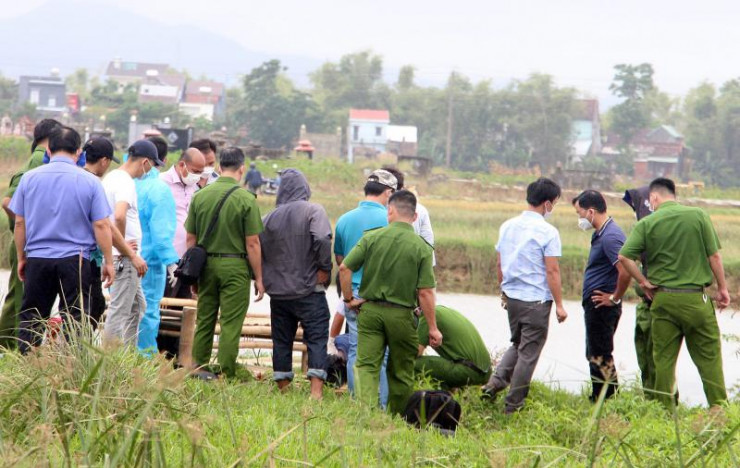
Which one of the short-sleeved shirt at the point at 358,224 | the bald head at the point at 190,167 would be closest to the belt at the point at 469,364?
the short-sleeved shirt at the point at 358,224

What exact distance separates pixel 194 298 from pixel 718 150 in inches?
Answer: 3952

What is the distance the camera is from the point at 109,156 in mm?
7410

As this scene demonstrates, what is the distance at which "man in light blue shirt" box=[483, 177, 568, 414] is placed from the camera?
7.75 metres

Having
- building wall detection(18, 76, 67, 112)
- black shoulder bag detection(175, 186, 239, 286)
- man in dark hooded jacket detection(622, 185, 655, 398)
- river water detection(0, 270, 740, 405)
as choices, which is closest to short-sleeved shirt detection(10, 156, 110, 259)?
black shoulder bag detection(175, 186, 239, 286)

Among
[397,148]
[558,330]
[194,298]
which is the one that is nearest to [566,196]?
[558,330]

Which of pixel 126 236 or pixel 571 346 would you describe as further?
pixel 571 346

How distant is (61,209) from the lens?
6.75 metres

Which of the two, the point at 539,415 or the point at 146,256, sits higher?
the point at 146,256

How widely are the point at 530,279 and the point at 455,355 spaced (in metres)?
0.83

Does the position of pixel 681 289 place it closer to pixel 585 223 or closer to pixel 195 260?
pixel 585 223

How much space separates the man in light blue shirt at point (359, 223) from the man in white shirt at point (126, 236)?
4.50 feet

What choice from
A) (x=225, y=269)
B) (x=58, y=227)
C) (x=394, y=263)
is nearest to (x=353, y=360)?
(x=394, y=263)

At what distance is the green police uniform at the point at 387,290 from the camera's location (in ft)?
22.8

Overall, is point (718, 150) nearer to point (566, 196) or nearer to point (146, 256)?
point (566, 196)
